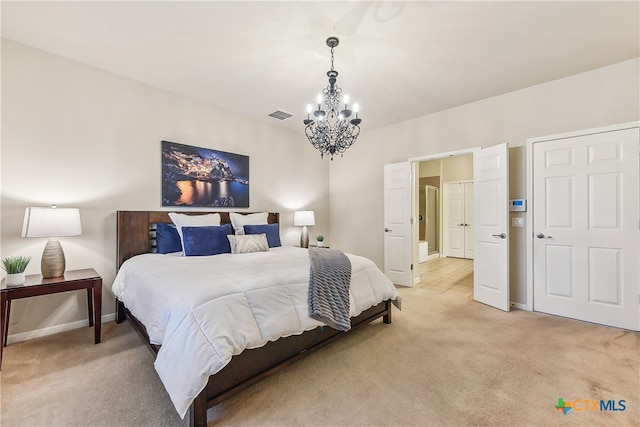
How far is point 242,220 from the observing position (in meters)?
Result: 3.83

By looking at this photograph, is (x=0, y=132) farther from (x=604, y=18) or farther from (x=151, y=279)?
(x=604, y=18)

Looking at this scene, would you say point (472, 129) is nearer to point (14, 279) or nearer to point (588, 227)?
point (588, 227)

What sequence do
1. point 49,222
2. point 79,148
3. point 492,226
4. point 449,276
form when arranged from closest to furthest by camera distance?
1. point 49,222
2. point 79,148
3. point 492,226
4. point 449,276

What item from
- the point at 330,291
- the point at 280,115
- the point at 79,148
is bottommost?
the point at 330,291

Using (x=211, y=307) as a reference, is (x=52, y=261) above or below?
above

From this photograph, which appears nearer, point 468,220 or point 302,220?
point 302,220

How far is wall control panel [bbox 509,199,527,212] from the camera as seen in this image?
3.37 metres

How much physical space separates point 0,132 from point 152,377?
101 inches

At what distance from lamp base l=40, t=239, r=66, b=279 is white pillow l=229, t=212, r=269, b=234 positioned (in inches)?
68.7

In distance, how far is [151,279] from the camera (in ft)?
6.97

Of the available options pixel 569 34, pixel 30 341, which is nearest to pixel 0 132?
pixel 30 341

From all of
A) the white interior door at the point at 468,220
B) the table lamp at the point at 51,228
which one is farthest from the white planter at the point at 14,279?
the white interior door at the point at 468,220

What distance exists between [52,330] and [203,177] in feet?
7.30

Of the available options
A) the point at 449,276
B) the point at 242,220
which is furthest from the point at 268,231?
the point at 449,276
